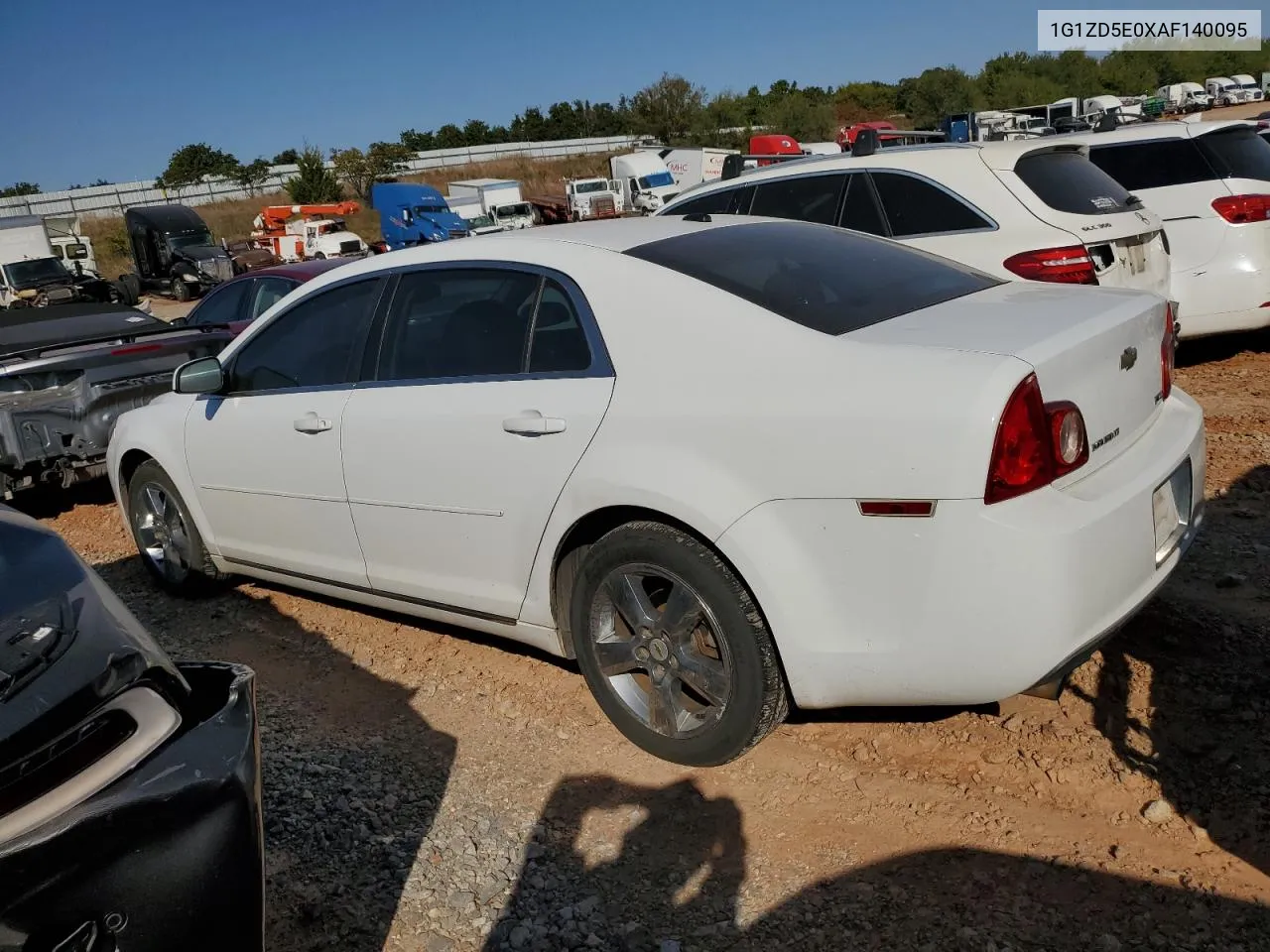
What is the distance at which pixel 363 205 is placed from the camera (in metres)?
58.4

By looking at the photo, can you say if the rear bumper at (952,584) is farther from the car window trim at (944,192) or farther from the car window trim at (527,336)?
the car window trim at (944,192)

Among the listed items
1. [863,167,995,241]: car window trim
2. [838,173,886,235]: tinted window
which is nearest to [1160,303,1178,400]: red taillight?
[863,167,995,241]: car window trim

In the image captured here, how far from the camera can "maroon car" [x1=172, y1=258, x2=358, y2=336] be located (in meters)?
7.71

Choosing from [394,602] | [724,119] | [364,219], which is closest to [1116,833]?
[394,602]

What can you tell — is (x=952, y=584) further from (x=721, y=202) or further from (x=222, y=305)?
(x=222, y=305)

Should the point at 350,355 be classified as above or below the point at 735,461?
above

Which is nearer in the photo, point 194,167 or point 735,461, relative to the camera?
point 735,461

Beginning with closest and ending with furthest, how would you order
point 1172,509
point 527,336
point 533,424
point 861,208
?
point 1172,509
point 533,424
point 527,336
point 861,208

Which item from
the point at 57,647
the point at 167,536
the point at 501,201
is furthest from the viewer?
the point at 501,201

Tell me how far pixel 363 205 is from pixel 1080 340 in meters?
60.2

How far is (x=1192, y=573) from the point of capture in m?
3.97

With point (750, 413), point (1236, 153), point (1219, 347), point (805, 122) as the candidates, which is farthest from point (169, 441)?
point (805, 122)

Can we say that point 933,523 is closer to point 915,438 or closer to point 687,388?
point 915,438

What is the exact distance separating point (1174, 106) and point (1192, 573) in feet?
215
